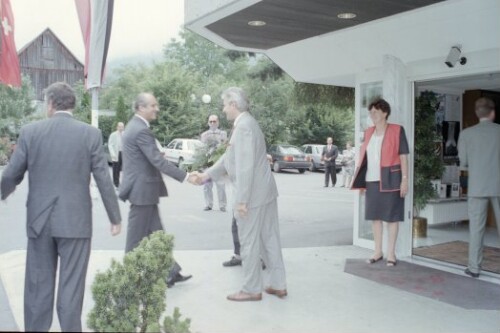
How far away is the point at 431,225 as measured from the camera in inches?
390

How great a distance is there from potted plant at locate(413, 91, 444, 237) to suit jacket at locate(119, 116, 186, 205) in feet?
15.9

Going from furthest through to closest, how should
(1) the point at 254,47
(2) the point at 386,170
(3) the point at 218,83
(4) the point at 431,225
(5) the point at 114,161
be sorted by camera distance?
(3) the point at 218,83 → (5) the point at 114,161 → (4) the point at 431,225 → (1) the point at 254,47 → (2) the point at 386,170

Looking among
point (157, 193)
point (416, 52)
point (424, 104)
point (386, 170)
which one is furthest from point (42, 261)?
point (424, 104)

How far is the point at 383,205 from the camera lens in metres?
6.41

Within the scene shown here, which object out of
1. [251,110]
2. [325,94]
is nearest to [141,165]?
[325,94]

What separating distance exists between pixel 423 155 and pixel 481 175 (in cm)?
314

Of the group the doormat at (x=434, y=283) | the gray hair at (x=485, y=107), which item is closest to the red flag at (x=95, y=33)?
the doormat at (x=434, y=283)

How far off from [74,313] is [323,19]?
14.7 ft

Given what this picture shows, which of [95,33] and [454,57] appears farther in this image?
[95,33]

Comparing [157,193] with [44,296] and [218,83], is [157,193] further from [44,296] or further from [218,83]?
[218,83]

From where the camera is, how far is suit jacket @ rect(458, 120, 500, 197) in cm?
572

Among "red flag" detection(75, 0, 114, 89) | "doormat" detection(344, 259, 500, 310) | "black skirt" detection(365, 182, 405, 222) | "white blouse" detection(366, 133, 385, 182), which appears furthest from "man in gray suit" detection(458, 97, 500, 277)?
"red flag" detection(75, 0, 114, 89)

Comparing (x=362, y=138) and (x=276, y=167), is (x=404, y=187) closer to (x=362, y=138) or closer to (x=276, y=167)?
(x=362, y=138)

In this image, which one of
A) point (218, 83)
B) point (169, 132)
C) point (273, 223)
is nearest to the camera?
point (273, 223)
